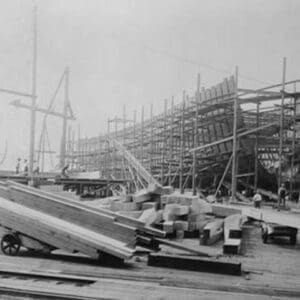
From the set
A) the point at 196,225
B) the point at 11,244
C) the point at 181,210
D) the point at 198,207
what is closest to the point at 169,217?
the point at 181,210

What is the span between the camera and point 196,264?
755 cm

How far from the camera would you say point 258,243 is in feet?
37.5

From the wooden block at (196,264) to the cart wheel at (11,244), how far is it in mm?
2370

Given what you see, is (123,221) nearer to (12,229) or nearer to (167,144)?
(12,229)

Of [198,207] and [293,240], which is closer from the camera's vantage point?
[293,240]

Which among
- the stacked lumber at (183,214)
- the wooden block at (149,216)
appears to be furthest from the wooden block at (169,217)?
the wooden block at (149,216)

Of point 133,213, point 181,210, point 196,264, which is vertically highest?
point 181,210

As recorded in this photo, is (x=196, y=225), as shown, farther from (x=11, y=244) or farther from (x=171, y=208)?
(x=11, y=244)

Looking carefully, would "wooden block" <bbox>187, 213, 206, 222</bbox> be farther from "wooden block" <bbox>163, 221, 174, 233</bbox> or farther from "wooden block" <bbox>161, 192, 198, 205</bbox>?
"wooden block" <bbox>163, 221, 174, 233</bbox>

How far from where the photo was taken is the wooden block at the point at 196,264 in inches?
289

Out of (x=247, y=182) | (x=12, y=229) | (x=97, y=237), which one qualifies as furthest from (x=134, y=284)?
(x=247, y=182)

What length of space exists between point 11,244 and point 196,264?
3.24 meters

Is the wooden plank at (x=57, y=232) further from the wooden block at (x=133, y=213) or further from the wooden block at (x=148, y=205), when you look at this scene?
the wooden block at (x=148, y=205)

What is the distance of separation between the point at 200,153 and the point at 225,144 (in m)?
2.02
